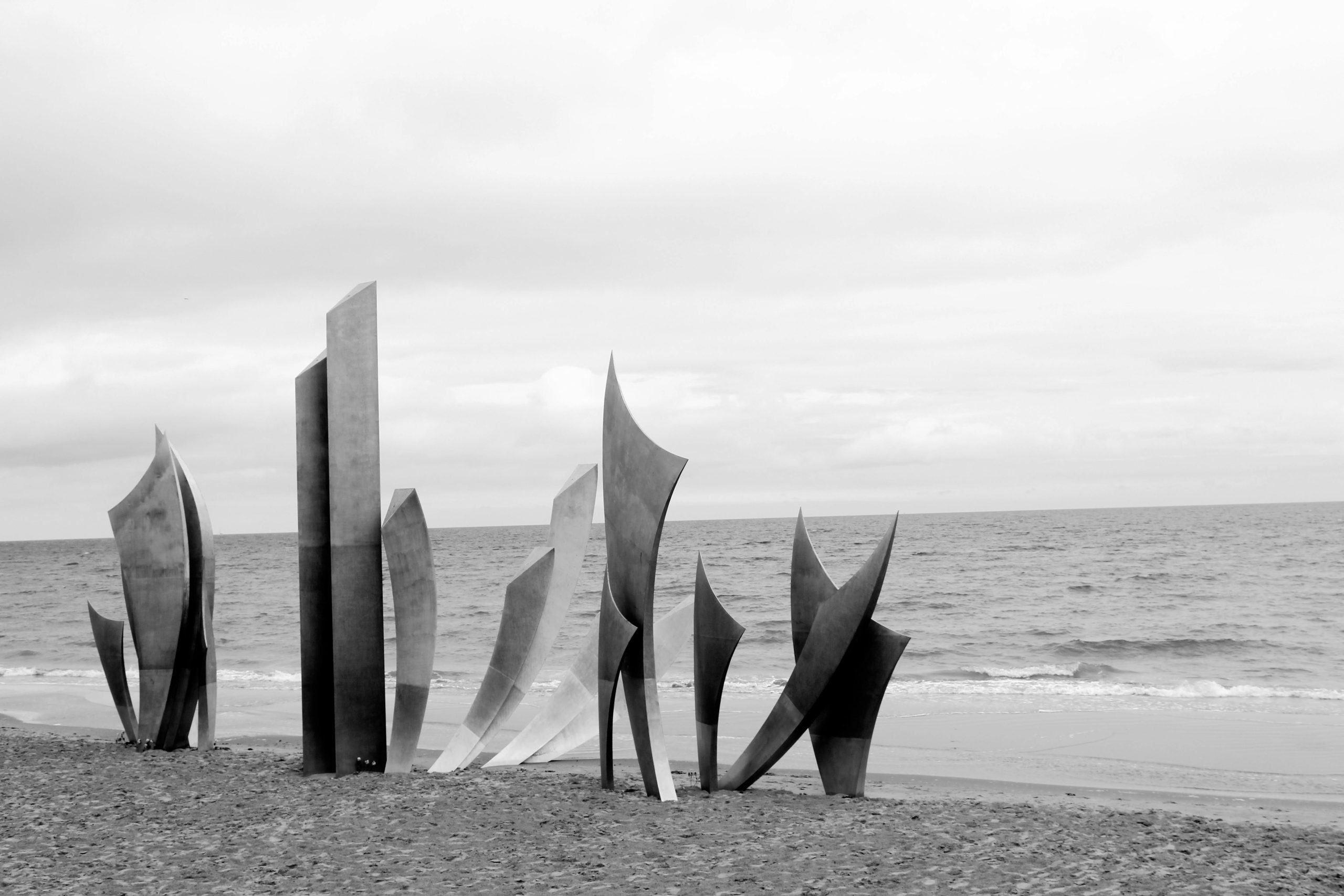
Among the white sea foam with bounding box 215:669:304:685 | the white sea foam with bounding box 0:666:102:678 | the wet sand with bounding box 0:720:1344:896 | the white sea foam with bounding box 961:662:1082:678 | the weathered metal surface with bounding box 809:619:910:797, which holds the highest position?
the weathered metal surface with bounding box 809:619:910:797

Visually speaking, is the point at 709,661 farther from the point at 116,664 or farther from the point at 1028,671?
the point at 1028,671

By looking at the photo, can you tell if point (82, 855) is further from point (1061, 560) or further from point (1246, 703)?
point (1061, 560)

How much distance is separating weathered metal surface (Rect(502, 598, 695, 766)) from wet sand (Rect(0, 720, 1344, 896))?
0.93 metres

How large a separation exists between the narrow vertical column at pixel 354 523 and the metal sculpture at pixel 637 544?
1812 mm

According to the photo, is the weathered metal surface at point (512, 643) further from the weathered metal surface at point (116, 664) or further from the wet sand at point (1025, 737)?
the weathered metal surface at point (116, 664)

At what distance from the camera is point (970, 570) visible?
3966 cm

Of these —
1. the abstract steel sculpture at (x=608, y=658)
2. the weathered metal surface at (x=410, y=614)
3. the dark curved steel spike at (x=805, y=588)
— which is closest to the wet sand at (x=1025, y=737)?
the abstract steel sculpture at (x=608, y=658)

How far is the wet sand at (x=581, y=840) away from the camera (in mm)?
5695

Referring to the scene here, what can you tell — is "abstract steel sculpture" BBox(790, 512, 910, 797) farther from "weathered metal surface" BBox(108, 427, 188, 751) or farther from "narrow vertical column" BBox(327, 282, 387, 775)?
"weathered metal surface" BBox(108, 427, 188, 751)

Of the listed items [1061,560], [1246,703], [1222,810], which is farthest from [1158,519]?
[1222,810]

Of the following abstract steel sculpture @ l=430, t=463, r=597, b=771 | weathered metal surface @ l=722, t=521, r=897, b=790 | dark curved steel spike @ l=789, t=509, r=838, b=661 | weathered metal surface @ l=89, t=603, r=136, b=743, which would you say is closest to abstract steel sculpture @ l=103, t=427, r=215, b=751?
weathered metal surface @ l=89, t=603, r=136, b=743

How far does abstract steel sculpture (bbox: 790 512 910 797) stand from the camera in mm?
7547

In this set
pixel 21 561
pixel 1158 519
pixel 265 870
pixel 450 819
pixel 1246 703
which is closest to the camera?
pixel 265 870

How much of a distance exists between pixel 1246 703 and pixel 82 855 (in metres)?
13.6
